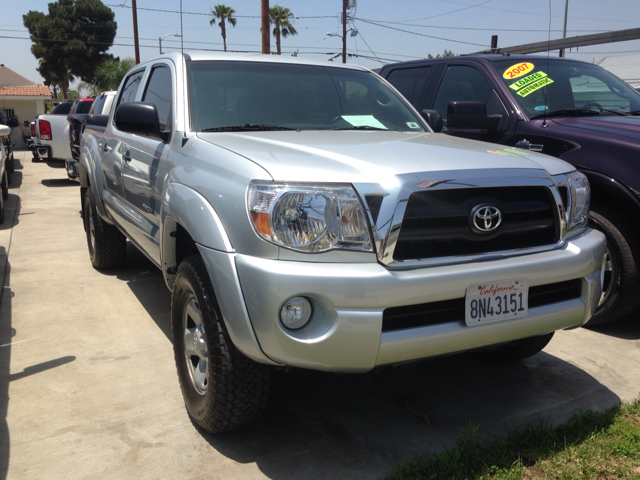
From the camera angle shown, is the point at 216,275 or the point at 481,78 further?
the point at 481,78

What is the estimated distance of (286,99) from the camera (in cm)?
356

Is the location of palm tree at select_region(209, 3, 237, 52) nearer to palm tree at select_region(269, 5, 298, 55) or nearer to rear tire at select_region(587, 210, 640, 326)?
palm tree at select_region(269, 5, 298, 55)

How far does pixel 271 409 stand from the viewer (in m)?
3.06

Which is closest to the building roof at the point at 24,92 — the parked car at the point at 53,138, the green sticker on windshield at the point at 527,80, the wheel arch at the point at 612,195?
the parked car at the point at 53,138

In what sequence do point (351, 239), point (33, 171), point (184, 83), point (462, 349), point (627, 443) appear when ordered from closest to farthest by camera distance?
1. point (351, 239)
2. point (462, 349)
3. point (627, 443)
4. point (184, 83)
5. point (33, 171)

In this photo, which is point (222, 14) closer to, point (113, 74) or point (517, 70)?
point (113, 74)

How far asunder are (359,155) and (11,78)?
51385 millimetres

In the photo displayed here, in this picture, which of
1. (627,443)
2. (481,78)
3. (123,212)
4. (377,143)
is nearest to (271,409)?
(377,143)

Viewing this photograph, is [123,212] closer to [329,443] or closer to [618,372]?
[329,443]

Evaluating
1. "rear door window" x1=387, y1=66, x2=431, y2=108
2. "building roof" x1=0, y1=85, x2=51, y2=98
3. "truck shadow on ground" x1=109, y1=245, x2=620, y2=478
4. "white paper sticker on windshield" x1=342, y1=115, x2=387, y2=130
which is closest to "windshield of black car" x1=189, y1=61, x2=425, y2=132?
"white paper sticker on windshield" x1=342, y1=115, x2=387, y2=130

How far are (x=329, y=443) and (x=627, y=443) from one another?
1.36 metres

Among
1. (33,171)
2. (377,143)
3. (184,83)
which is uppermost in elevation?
(184,83)

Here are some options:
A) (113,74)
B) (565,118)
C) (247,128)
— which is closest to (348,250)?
(247,128)

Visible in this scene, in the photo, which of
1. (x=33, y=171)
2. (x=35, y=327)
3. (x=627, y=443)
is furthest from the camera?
(x=33, y=171)
